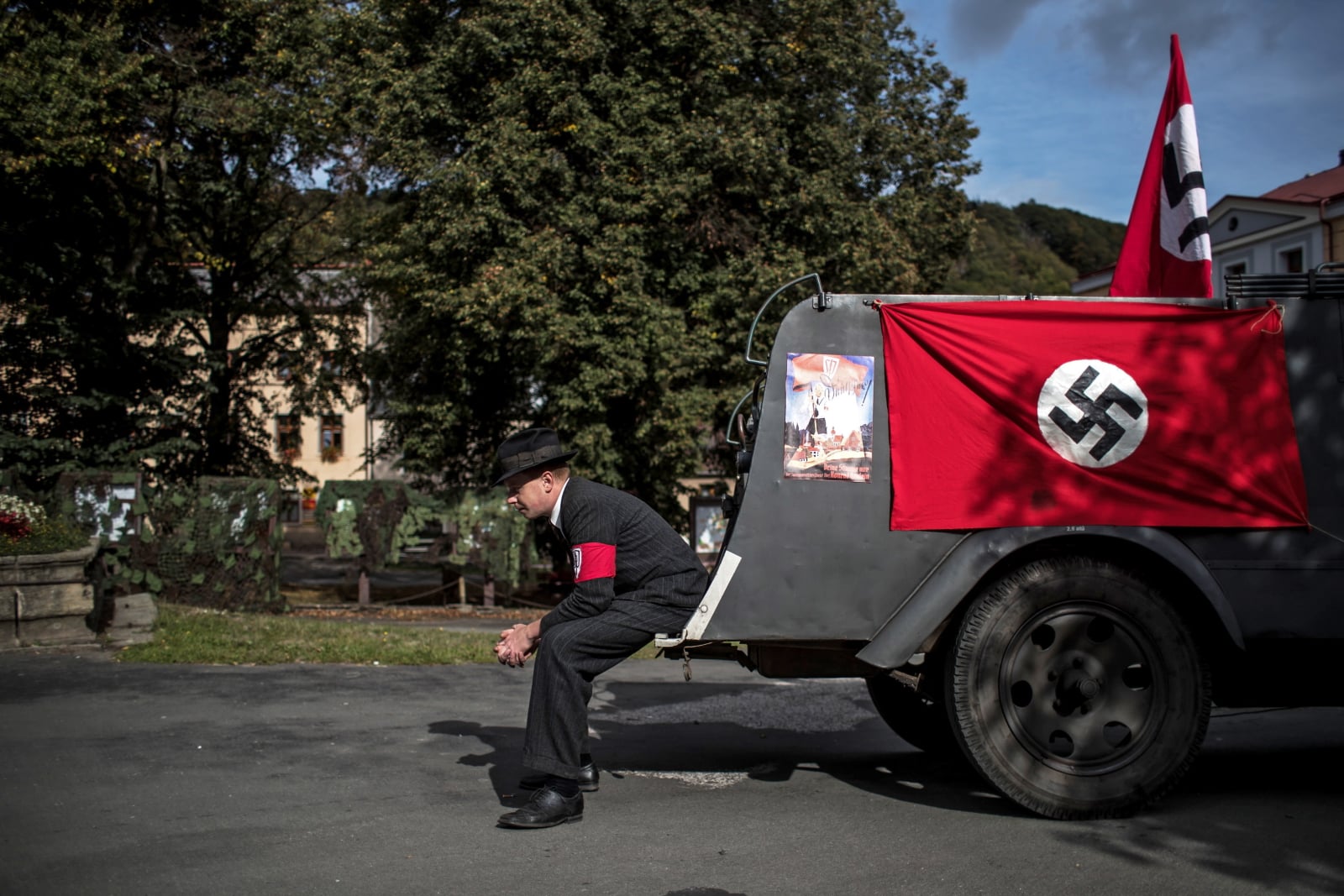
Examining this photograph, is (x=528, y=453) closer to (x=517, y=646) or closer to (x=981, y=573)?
(x=517, y=646)

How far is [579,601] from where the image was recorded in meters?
4.97

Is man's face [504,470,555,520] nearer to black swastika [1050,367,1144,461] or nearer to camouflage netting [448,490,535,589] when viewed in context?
black swastika [1050,367,1144,461]

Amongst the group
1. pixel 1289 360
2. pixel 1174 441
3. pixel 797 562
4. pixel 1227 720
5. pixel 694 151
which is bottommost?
pixel 1227 720

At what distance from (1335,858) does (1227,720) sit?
136 inches

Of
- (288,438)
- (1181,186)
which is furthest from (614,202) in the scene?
(1181,186)

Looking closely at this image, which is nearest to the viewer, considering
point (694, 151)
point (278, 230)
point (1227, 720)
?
point (1227, 720)

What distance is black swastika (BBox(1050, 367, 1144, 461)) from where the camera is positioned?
192 inches

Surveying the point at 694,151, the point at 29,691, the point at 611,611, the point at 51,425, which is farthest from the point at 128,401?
the point at 611,611

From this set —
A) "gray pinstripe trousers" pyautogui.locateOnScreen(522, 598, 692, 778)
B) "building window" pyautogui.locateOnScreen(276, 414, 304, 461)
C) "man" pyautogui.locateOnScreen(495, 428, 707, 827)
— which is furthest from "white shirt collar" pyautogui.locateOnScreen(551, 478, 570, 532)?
"building window" pyautogui.locateOnScreen(276, 414, 304, 461)

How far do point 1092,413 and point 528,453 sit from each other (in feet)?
7.96

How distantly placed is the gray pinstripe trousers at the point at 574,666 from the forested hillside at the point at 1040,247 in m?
51.0

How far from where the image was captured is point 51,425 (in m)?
19.6

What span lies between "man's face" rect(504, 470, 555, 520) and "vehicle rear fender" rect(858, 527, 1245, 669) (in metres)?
1.52

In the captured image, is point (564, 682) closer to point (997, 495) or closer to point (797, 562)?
point (797, 562)
